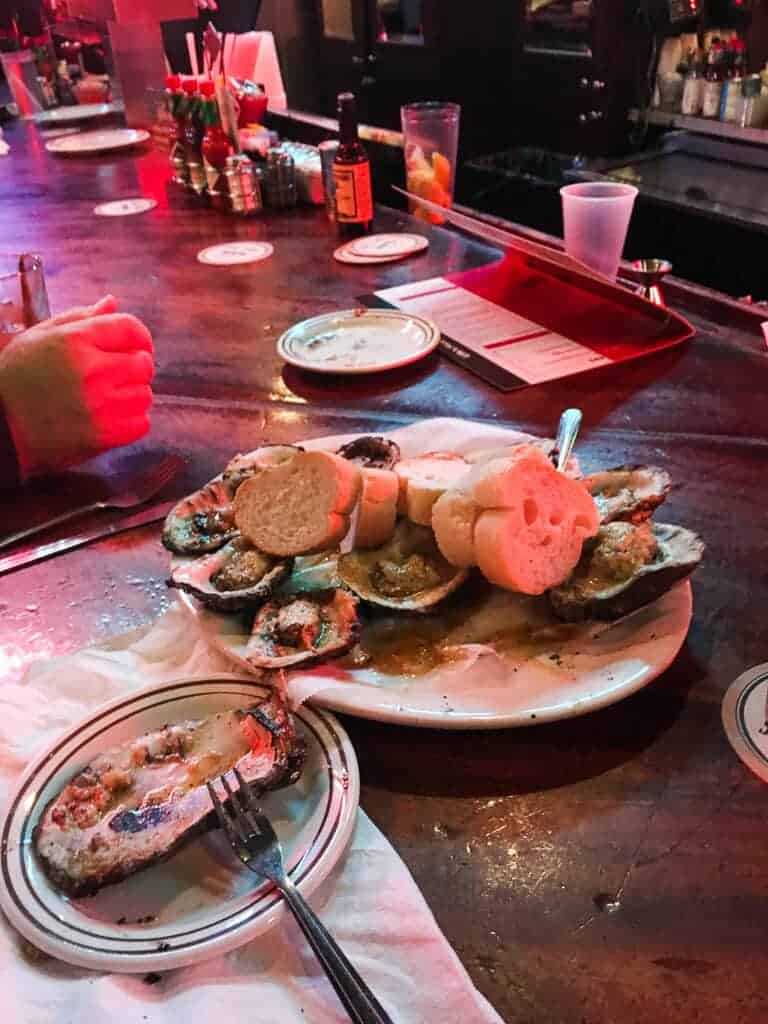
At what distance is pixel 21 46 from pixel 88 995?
6.49 metres

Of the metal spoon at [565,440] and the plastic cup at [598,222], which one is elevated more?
the plastic cup at [598,222]

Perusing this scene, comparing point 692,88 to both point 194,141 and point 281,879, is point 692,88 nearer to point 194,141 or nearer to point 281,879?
point 194,141

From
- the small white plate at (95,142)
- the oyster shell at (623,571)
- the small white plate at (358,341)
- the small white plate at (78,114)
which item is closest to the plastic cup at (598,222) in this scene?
the small white plate at (358,341)

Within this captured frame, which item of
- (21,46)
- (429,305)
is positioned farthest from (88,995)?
(21,46)

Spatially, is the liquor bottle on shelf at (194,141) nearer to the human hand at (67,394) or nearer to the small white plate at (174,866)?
the human hand at (67,394)

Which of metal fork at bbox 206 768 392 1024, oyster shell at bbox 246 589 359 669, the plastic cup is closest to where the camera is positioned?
metal fork at bbox 206 768 392 1024

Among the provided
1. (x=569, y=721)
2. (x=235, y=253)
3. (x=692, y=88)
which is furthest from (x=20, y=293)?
(x=692, y=88)

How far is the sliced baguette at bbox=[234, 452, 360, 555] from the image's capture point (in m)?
0.90

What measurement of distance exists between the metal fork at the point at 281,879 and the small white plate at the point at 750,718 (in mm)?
396

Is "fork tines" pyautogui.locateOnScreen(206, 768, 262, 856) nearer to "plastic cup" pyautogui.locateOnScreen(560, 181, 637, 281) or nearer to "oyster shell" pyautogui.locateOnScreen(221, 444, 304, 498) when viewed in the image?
"oyster shell" pyautogui.locateOnScreen(221, 444, 304, 498)

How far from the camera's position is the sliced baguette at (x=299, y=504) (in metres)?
0.90

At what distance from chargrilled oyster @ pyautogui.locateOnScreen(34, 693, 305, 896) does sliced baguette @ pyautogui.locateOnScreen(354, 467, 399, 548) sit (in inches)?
8.9

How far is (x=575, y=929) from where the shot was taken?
2.07 ft

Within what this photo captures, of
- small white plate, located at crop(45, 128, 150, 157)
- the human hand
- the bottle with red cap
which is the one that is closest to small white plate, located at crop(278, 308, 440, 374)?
the human hand
